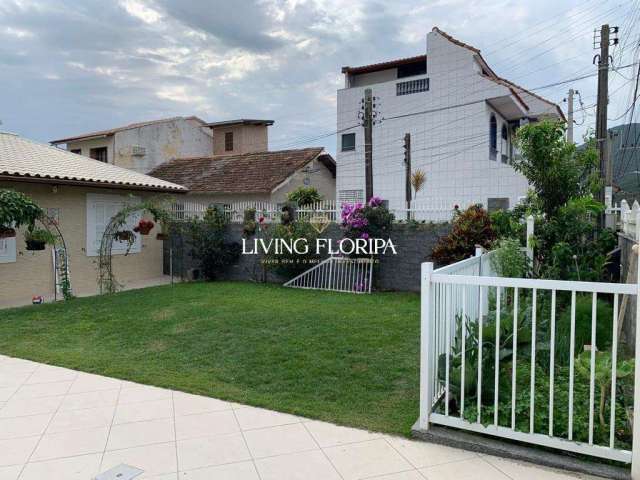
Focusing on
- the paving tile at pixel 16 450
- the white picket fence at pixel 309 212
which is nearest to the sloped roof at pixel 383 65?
the white picket fence at pixel 309 212

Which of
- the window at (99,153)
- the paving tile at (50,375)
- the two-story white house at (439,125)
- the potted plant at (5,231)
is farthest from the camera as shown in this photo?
the window at (99,153)

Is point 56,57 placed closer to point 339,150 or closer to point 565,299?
point 339,150

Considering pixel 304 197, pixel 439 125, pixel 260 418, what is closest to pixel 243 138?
pixel 439 125

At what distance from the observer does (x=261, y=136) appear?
24.9m

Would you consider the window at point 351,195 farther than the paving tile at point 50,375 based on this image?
Yes

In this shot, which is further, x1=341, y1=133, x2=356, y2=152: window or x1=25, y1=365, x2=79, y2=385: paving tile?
x1=341, y1=133, x2=356, y2=152: window

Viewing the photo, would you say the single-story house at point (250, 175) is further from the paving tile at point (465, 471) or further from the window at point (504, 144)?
the paving tile at point (465, 471)

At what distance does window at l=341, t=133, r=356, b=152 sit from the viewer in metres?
21.4

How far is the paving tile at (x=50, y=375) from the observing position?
4598mm

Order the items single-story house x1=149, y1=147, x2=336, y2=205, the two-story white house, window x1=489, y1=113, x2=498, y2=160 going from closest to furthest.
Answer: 1. single-story house x1=149, y1=147, x2=336, y2=205
2. the two-story white house
3. window x1=489, y1=113, x2=498, y2=160

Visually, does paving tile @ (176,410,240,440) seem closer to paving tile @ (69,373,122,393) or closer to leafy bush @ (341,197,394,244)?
paving tile @ (69,373,122,393)

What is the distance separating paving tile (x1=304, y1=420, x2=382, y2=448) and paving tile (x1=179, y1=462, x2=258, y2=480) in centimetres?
54

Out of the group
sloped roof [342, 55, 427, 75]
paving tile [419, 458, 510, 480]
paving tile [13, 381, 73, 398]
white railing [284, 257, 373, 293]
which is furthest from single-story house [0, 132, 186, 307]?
sloped roof [342, 55, 427, 75]

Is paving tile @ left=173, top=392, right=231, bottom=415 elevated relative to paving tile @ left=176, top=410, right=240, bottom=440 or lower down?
elevated
